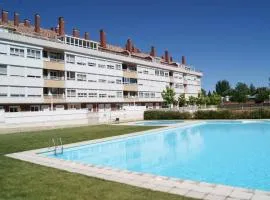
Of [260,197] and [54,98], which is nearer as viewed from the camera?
[260,197]

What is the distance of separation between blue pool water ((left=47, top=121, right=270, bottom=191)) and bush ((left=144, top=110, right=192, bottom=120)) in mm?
18783

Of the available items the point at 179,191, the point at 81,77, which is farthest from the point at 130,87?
the point at 179,191

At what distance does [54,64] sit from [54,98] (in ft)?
16.5

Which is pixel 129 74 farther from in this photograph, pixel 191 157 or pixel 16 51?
pixel 191 157

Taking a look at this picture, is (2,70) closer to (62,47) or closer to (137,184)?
(62,47)

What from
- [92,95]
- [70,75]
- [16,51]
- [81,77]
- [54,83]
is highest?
[16,51]

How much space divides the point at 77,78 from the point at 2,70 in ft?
41.2

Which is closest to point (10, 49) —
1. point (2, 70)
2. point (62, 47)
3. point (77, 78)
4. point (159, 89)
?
point (2, 70)

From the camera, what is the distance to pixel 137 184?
880cm

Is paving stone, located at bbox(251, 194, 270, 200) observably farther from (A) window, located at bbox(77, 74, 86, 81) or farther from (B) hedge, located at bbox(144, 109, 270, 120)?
(A) window, located at bbox(77, 74, 86, 81)

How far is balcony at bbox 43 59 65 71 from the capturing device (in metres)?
Answer: 41.0

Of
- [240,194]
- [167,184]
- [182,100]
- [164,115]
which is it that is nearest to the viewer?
[240,194]

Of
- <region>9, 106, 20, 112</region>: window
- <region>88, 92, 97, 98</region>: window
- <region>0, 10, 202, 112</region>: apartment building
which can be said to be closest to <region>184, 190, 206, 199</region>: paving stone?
<region>0, 10, 202, 112</region>: apartment building

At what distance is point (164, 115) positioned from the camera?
4528 centimetres
